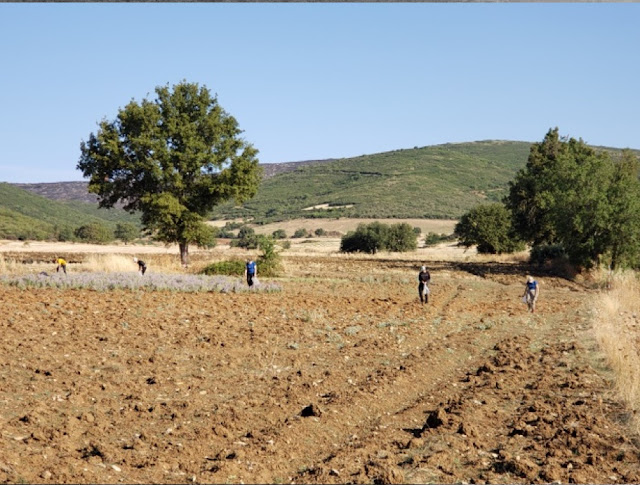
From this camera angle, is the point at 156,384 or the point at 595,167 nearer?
the point at 156,384

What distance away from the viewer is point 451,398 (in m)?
12.3

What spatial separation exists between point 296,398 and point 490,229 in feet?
194

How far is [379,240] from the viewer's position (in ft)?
258

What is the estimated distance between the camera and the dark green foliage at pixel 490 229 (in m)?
68.0

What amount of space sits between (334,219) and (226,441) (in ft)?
429

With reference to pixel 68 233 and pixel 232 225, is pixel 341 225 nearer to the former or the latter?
pixel 232 225

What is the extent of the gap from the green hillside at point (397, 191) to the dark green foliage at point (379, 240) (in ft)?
189

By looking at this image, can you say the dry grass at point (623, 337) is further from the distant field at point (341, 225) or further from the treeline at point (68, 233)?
the distant field at point (341, 225)

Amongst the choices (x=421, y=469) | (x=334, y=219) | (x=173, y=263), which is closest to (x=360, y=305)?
(x=421, y=469)

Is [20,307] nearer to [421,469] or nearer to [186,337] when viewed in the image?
[186,337]

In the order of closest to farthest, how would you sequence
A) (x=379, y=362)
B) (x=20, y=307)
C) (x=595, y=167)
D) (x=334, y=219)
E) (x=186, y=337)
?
1. (x=379, y=362)
2. (x=186, y=337)
3. (x=20, y=307)
4. (x=595, y=167)
5. (x=334, y=219)

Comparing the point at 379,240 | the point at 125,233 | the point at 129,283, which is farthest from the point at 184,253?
the point at 125,233

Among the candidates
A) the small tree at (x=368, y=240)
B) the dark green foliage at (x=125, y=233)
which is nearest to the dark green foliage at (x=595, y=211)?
the small tree at (x=368, y=240)

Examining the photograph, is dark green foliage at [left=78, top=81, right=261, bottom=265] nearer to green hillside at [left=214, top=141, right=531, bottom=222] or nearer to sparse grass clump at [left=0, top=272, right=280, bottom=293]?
sparse grass clump at [left=0, top=272, right=280, bottom=293]
